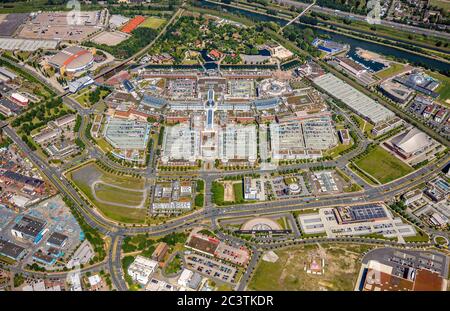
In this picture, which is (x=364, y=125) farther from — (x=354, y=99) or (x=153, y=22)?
(x=153, y=22)

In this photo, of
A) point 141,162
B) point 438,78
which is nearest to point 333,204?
point 141,162

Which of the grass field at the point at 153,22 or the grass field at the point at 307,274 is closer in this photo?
the grass field at the point at 307,274

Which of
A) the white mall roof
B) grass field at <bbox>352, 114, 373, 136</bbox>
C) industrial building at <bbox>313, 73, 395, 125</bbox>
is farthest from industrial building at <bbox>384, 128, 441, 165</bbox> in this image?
industrial building at <bbox>313, 73, 395, 125</bbox>

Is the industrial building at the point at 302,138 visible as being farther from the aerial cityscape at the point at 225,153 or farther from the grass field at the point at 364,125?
the grass field at the point at 364,125

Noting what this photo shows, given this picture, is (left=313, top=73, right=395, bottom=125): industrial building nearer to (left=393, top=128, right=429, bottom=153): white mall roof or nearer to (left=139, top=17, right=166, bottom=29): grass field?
(left=393, top=128, right=429, bottom=153): white mall roof

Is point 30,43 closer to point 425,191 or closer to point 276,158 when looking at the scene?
point 276,158

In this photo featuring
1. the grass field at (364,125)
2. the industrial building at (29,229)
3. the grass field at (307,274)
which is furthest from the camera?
the grass field at (364,125)

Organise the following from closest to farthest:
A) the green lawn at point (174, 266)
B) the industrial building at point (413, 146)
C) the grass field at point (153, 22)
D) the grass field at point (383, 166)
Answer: the green lawn at point (174, 266) → the grass field at point (383, 166) → the industrial building at point (413, 146) → the grass field at point (153, 22)

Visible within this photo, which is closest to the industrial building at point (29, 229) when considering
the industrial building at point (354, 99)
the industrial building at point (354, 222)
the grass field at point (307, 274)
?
the grass field at point (307, 274)
